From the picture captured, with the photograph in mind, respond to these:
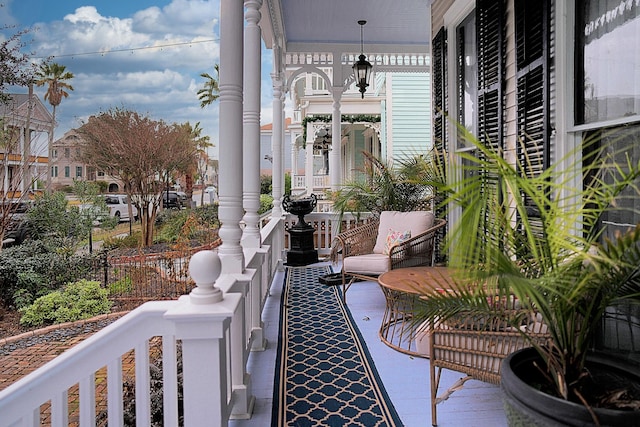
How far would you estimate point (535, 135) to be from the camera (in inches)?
112

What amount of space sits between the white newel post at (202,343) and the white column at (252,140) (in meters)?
1.75

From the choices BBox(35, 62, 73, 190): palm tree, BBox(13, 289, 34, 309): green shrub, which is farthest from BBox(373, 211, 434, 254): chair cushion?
BBox(35, 62, 73, 190): palm tree

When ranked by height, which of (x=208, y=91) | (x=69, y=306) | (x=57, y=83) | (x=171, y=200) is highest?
(x=208, y=91)

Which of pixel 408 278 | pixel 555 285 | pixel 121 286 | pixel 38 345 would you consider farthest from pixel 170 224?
pixel 555 285

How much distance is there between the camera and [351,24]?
6516mm

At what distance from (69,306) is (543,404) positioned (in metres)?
5.56

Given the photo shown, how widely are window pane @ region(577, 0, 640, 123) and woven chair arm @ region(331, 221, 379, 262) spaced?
→ 267 cm

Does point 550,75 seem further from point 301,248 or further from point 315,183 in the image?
point 315,183

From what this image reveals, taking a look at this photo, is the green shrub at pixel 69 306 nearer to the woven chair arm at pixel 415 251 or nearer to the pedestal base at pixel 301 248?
the pedestal base at pixel 301 248

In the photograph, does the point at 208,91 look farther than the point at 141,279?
Yes

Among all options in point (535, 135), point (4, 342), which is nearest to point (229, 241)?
point (535, 135)

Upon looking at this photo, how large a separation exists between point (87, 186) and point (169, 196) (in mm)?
2366

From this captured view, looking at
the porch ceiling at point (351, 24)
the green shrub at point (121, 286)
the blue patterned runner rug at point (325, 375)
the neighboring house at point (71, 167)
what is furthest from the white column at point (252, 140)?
the neighboring house at point (71, 167)

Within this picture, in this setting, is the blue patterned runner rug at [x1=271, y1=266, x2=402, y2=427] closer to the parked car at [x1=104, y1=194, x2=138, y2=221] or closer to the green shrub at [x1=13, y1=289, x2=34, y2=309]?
the green shrub at [x1=13, y1=289, x2=34, y2=309]
